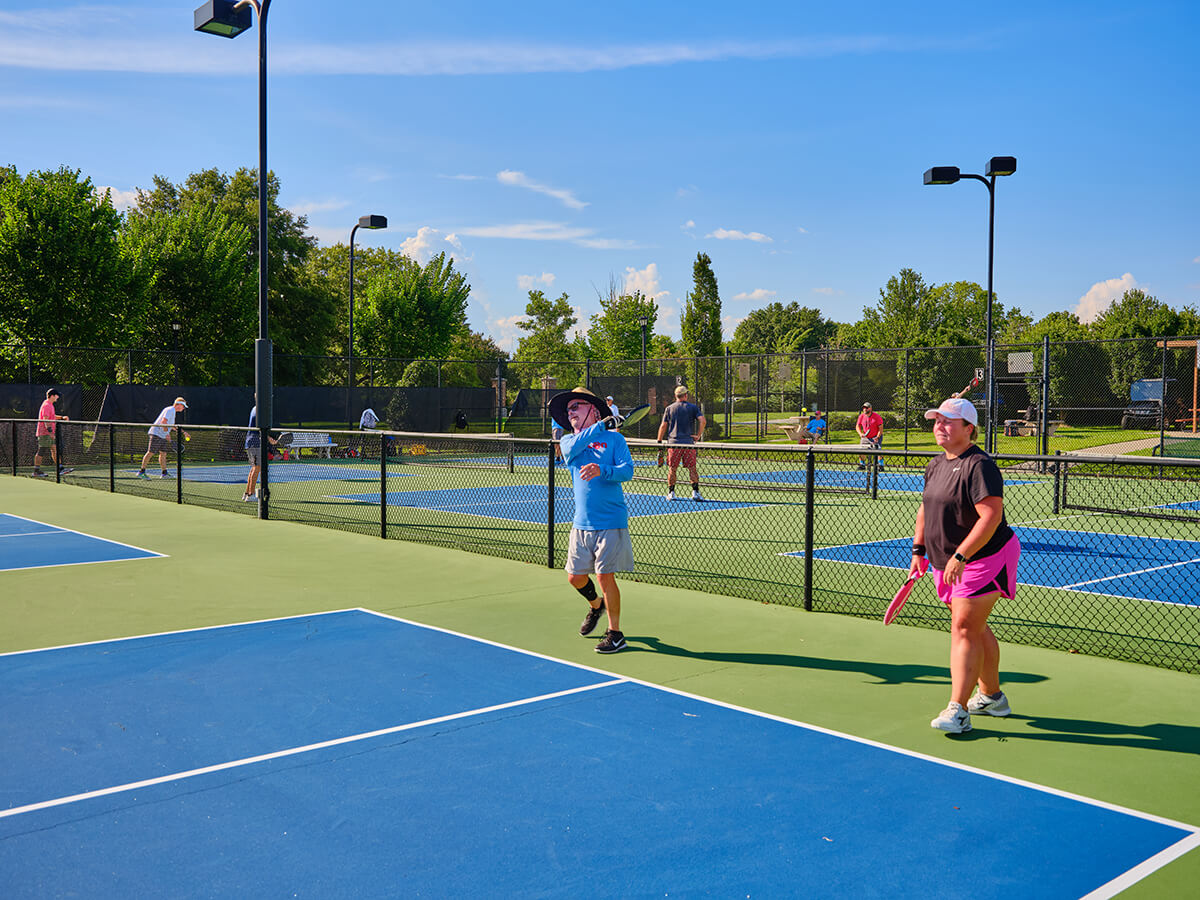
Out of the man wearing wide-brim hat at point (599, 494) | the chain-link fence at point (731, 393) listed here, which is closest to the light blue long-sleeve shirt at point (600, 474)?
the man wearing wide-brim hat at point (599, 494)

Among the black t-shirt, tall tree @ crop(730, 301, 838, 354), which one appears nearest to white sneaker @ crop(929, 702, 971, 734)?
the black t-shirt

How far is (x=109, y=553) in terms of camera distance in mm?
11445

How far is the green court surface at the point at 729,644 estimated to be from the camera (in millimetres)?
4992

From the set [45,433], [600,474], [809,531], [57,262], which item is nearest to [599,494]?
[600,474]

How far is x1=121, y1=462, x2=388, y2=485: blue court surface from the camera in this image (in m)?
22.2

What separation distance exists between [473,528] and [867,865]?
10.4m

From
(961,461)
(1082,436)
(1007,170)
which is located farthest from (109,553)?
(1082,436)

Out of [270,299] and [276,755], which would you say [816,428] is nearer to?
[276,755]

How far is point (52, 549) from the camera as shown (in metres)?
11.8

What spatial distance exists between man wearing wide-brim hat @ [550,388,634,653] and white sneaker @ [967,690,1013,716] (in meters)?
2.48

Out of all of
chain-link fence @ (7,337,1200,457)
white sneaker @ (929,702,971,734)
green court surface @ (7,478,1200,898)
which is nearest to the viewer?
green court surface @ (7,478,1200,898)

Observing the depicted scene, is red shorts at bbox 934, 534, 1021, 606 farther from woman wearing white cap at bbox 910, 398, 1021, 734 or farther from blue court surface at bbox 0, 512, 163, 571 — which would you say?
blue court surface at bbox 0, 512, 163, 571

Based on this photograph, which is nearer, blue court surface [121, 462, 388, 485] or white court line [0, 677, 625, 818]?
white court line [0, 677, 625, 818]

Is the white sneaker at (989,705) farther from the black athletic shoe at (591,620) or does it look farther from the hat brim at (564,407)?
the hat brim at (564,407)
